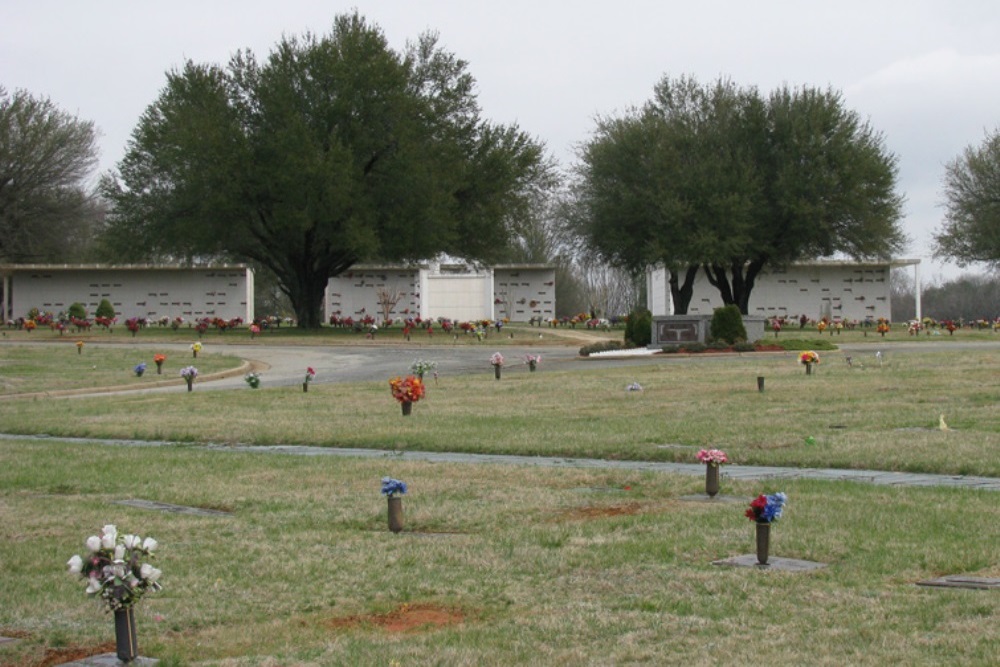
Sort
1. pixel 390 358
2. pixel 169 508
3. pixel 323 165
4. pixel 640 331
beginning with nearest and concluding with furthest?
pixel 169 508 → pixel 390 358 → pixel 640 331 → pixel 323 165

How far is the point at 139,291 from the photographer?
234ft

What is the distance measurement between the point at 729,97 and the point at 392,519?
5656 centimetres

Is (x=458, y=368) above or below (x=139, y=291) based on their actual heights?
below

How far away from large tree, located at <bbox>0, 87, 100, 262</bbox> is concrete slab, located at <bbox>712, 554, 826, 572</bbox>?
66.1 m

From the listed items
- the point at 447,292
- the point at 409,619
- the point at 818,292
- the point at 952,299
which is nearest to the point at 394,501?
the point at 409,619

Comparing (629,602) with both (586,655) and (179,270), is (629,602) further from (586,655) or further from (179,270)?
(179,270)

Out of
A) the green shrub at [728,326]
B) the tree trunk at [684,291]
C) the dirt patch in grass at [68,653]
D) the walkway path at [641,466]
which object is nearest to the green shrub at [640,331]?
the green shrub at [728,326]

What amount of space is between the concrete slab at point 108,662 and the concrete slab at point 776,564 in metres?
3.74

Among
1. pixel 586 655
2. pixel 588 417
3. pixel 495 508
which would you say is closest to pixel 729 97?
pixel 588 417

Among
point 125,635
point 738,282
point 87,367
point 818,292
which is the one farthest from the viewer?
point 818,292

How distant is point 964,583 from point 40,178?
226ft

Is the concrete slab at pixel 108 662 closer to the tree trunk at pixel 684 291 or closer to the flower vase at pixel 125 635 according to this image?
the flower vase at pixel 125 635

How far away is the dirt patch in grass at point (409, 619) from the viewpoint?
7.12m

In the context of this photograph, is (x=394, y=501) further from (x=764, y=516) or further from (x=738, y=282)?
(x=738, y=282)
